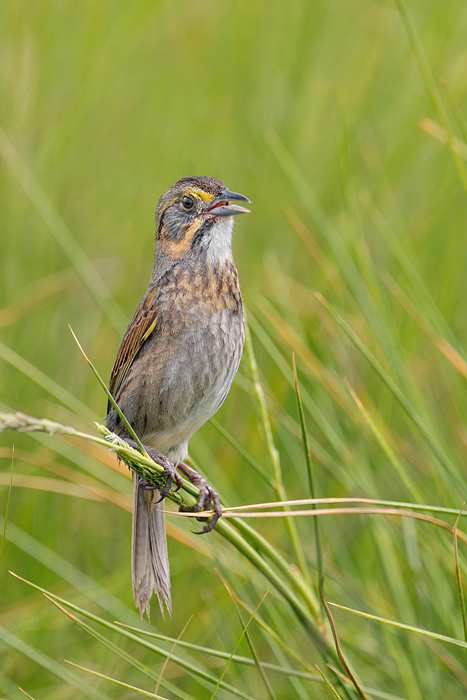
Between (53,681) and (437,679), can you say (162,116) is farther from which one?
(437,679)

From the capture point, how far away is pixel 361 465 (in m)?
2.93

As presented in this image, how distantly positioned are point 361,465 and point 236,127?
2.47 m

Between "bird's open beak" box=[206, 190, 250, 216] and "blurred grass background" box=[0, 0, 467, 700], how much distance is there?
0.36 meters

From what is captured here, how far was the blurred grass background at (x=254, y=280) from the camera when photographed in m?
2.91

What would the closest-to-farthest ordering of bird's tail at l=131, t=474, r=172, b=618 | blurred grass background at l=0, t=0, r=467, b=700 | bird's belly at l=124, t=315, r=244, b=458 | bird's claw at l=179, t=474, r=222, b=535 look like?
Result: bird's claw at l=179, t=474, r=222, b=535
bird's belly at l=124, t=315, r=244, b=458
bird's tail at l=131, t=474, r=172, b=618
blurred grass background at l=0, t=0, r=467, b=700

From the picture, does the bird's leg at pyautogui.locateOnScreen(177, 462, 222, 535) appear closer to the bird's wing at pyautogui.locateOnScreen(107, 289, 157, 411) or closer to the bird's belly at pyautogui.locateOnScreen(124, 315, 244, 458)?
the bird's belly at pyautogui.locateOnScreen(124, 315, 244, 458)

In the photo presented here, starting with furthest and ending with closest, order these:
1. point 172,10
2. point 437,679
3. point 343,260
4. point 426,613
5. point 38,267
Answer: point 172,10 < point 38,267 < point 426,613 < point 343,260 < point 437,679

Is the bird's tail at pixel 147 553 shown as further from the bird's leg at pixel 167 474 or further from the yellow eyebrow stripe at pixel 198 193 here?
the yellow eyebrow stripe at pixel 198 193

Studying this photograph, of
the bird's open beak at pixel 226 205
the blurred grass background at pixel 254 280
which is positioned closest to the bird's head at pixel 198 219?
the bird's open beak at pixel 226 205

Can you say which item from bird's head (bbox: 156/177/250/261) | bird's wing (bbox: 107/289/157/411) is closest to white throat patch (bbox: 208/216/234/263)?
bird's head (bbox: 156/177/250/261)

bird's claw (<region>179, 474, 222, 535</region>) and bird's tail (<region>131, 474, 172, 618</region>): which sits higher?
bird's claw (<region>179, 474, 222, 535</region>)

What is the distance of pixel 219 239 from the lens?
2689mm

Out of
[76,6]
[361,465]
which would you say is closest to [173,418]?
[361,465]

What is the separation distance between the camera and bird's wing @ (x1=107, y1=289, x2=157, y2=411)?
8.62 feet
